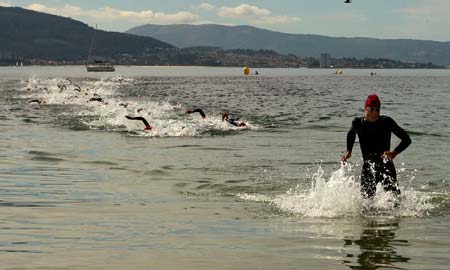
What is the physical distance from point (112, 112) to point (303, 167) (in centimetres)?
1800

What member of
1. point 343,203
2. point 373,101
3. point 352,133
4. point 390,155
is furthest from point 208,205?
point 373,101

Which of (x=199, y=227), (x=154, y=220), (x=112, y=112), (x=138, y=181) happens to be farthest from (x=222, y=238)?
(x=112, y=112)

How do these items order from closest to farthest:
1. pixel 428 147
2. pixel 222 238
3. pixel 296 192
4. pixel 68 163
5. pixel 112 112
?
pixel 222 238
pixel 296 192
pixel 68 163
pixel 428 147
pixel 112 112

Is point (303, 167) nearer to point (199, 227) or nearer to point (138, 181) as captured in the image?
point (138, 181)

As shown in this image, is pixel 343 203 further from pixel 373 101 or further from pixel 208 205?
pixel 208 205

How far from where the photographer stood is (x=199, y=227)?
33.8 feet

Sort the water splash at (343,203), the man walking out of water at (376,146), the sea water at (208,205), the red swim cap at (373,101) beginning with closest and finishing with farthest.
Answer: the sea water at (208,205) < the red swim cap at (373,101) < the man walking out of water at (376,146) < the water splash at (343,203)

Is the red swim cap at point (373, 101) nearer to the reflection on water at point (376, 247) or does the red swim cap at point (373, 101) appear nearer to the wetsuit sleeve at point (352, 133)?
the wetsuit sleeve at point (352, 133)

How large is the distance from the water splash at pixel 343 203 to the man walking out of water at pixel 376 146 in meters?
0.16

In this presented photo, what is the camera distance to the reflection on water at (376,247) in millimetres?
8062

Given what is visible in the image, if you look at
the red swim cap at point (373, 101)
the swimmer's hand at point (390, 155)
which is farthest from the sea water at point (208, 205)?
the red swim cap at point (373, 101)

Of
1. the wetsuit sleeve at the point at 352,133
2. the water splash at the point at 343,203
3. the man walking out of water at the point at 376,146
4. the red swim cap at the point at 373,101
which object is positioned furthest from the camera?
the water splash at the point at 343,203

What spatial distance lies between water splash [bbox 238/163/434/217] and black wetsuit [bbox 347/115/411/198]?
0.52 feet

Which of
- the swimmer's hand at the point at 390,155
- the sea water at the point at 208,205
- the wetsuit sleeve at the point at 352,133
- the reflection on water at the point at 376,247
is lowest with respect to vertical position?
the sea water at the point at 208,205
